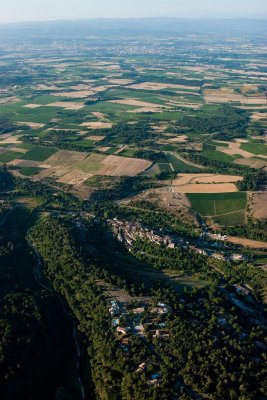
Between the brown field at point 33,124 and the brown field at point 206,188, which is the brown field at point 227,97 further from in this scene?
the brown field at point 206,188

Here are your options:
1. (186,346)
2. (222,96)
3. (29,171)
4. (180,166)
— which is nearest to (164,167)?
(180,166)

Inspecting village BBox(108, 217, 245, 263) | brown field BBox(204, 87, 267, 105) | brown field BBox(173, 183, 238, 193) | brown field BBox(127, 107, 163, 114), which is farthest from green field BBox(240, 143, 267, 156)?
brown field BBox(204, 87, 267, 105)

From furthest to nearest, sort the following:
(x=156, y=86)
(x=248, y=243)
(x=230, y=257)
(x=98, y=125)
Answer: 1. (x=156, y=86)
2. (x=98, y=125)
3. (x=248, y=243)
4. (x=230, y=257)

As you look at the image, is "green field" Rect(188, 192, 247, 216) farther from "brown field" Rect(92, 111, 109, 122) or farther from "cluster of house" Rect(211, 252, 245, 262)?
"brown field" Rect(92, 111, 109, 122)

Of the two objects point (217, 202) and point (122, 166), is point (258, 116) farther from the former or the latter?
point (217, 202)

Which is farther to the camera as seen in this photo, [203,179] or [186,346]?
[203,179]
